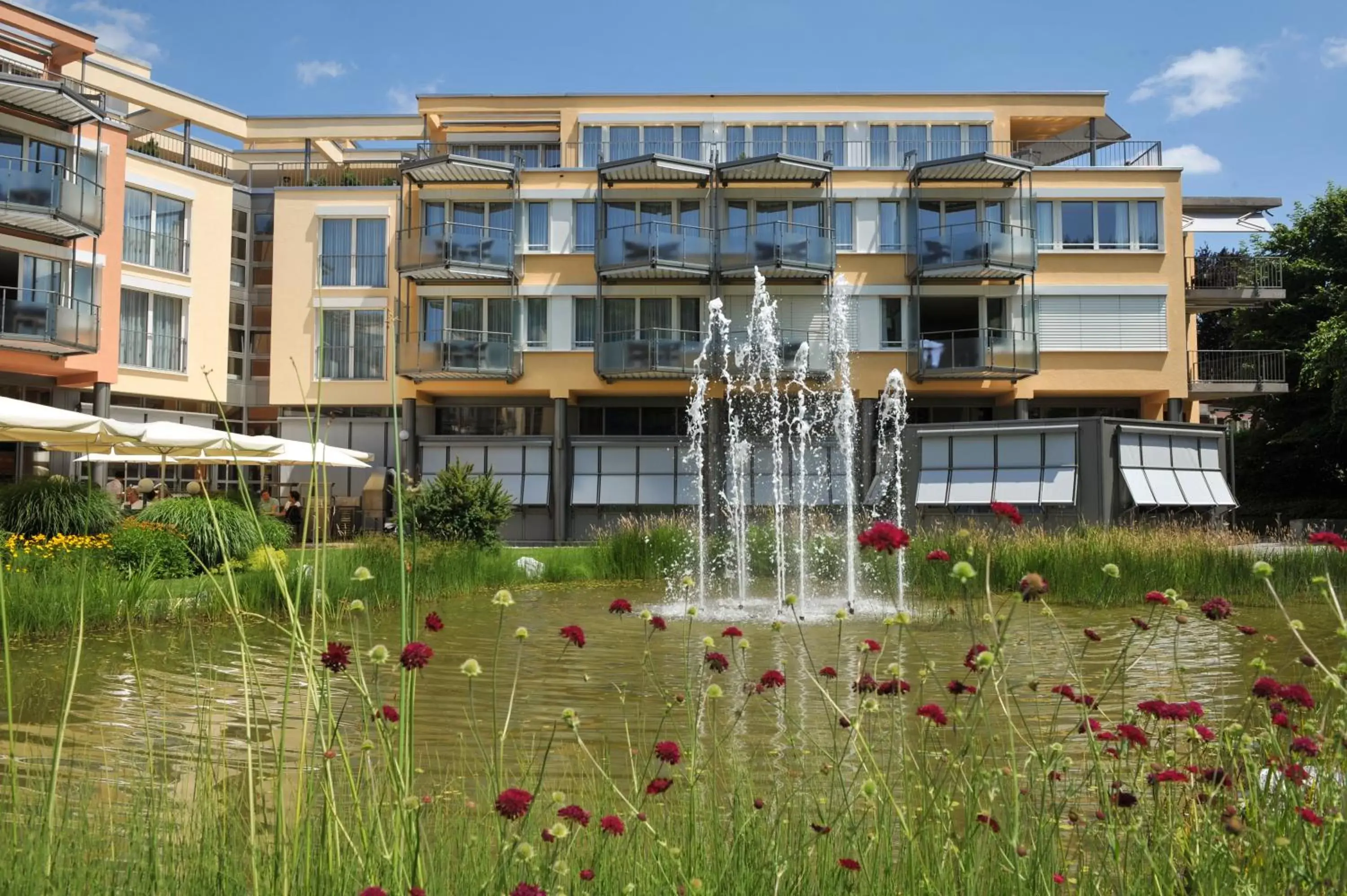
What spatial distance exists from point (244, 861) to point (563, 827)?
1870 mm

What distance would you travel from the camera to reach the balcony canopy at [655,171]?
32969 mm

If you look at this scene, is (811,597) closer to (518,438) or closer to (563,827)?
(563,827)

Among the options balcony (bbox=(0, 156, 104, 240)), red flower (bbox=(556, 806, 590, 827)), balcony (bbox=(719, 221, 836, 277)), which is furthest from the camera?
balcony (bbox=(719, 221, 836, 277))

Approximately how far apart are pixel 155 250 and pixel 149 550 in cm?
2258

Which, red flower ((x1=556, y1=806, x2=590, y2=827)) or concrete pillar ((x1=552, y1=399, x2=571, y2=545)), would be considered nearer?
red flower ((x1=556, y1=806, x2=590, y2=827))

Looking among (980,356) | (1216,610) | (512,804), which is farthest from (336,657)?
(980,356)

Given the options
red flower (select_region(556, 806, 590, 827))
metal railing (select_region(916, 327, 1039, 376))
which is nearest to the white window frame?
metal railing (select_region(916, 327, 1039, 376))

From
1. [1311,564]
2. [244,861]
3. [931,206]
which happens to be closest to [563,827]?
[244,861]

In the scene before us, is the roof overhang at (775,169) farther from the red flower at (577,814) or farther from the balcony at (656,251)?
the red flower at (577,814)

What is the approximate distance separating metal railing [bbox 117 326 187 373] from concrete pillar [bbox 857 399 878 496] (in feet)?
68.8

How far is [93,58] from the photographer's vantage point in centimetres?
4225

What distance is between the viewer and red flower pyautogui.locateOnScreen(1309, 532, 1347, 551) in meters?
2.97

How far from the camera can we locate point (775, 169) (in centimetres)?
3366

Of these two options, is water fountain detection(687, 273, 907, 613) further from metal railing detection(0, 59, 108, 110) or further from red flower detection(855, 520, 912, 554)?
red flower detection(855, 520, 912, 554)
